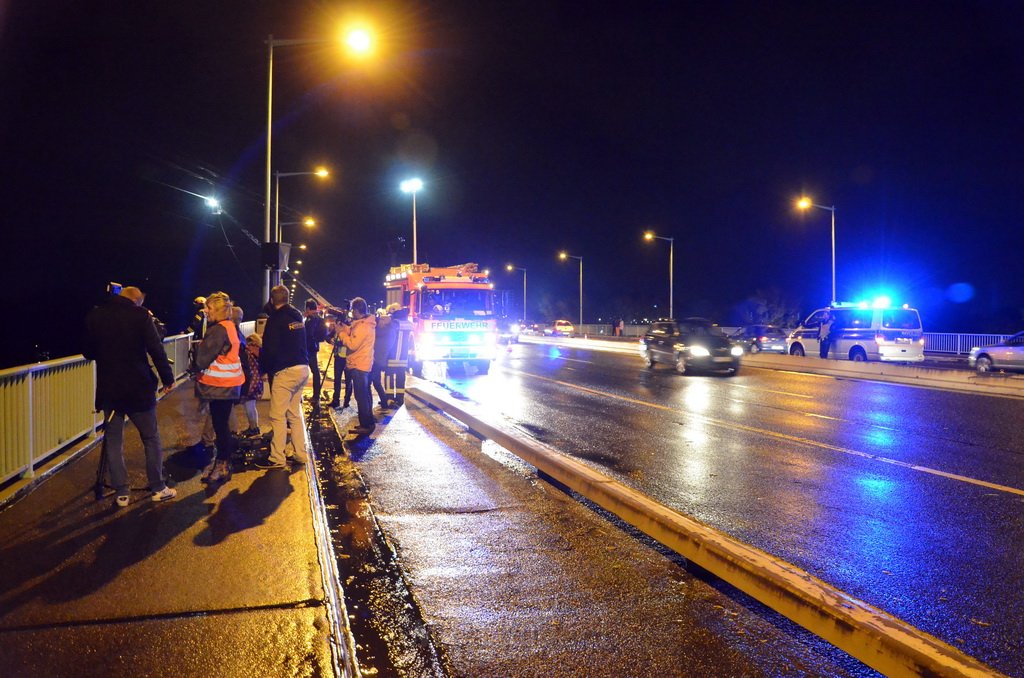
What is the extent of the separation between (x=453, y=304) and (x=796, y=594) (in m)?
18.5

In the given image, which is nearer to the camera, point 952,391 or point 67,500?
point 67,500

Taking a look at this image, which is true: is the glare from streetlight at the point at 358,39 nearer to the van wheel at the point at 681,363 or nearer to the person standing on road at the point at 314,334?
the person standing on road at the point at 314,334

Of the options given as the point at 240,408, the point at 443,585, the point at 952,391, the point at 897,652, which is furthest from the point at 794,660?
the point at 952,391

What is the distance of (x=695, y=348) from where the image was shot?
75.8 feet

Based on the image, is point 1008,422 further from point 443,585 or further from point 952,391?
point 443,585

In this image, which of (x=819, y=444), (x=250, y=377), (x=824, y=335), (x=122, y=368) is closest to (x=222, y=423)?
(x=122, y=368)

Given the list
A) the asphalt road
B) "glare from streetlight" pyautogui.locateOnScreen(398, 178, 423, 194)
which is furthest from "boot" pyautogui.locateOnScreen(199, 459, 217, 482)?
"glare from streetlight" pyautogui.locateOnScreen(398, 178, 423, 194)

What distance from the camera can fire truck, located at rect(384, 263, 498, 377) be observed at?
72.5ft

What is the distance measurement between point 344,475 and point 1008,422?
1071 cm

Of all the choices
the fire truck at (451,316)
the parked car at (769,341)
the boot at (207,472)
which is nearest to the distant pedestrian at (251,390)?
the boot at (207,472)

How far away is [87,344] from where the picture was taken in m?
6.46

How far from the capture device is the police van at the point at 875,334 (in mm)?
26656

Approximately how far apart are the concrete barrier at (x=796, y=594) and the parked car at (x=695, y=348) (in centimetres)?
1618

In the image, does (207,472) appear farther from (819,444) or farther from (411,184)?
(411,184)
